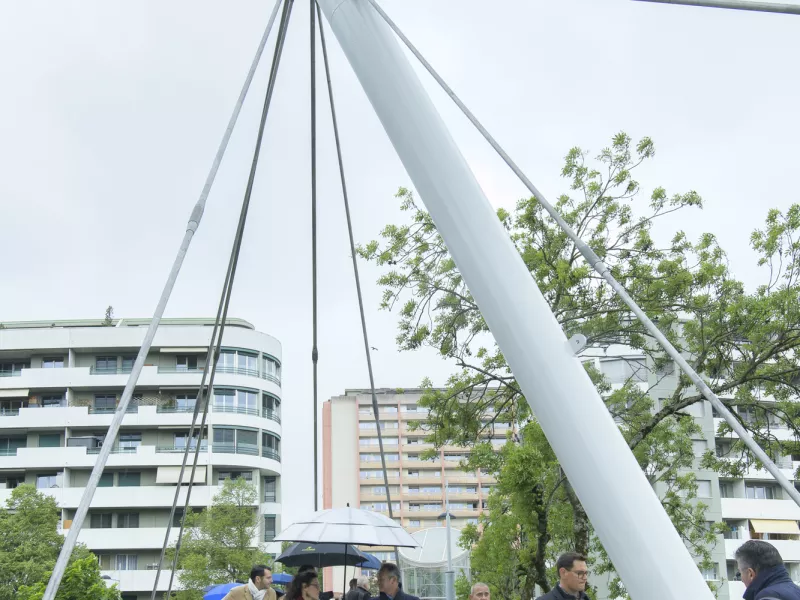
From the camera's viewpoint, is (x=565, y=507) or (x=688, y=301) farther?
(x=565, y=507)

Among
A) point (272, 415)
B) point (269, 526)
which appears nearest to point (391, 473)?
point (272, 415)

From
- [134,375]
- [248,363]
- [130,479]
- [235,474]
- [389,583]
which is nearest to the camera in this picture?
[134,375]

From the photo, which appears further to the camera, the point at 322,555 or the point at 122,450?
the point at 122,450

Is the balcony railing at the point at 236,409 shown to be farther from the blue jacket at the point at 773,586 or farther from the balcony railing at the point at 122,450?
the blue jacket at the point at 773,586

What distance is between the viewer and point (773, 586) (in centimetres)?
411

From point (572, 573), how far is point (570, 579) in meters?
0.03

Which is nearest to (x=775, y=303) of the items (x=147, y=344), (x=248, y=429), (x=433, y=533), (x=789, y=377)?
(x=789, y=377)

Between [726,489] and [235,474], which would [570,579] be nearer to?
[726,489]

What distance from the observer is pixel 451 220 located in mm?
3996

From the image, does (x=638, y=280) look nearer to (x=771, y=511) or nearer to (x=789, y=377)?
(x=789, y=377)

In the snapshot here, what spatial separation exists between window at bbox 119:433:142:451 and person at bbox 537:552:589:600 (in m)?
58.8

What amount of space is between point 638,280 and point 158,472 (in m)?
47.8

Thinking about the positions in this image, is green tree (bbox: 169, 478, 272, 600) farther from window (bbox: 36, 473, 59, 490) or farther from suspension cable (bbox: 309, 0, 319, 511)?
suspension cable (bbox: 309, 0, 319, 511)

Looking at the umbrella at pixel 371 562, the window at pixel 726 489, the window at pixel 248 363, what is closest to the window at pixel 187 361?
the window at pixel 248 363
